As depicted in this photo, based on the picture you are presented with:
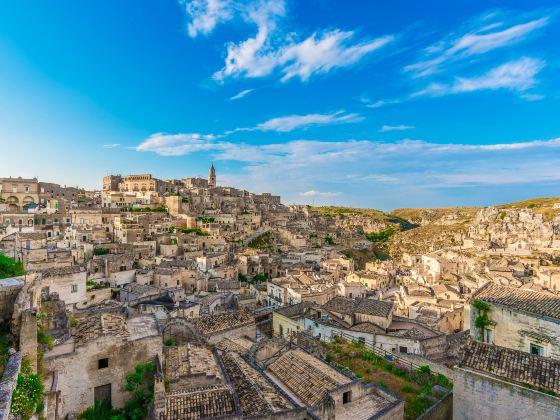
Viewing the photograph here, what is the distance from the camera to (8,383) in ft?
23.7

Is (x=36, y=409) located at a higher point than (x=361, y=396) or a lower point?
higher

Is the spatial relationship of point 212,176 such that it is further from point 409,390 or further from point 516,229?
point 409,390

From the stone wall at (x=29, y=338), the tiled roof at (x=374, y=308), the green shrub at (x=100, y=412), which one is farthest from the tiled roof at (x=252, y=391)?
the tiled roof at (x=374, y=308)

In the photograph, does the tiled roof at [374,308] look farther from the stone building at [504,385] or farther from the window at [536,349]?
the stone building at [504,385]

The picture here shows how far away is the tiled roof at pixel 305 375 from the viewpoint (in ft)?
41.0

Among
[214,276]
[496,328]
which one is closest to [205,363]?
[496,328]

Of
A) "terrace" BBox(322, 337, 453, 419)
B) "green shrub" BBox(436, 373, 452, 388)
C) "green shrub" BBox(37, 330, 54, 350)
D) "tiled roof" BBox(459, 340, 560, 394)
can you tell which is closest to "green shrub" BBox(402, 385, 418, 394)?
"terrace" BBox(322, 337, 453, 419)

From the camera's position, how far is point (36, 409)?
8.48m

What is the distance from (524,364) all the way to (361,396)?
19.4 ft

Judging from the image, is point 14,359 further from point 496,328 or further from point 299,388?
point 496,328

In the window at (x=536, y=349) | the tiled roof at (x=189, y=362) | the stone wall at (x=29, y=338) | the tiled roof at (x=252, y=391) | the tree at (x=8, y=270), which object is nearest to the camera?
the stone wall at (x=29, y=338)

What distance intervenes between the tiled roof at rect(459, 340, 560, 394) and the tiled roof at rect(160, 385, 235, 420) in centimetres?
882

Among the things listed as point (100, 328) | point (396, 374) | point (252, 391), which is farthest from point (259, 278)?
point (252, 391)

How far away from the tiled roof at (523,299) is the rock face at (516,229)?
255 feet
